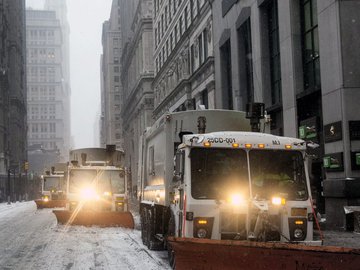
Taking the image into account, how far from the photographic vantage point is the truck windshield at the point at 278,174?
10.1 m

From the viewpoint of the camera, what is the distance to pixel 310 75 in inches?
923

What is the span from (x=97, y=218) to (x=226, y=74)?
58.0 ft

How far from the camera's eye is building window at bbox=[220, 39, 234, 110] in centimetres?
3578

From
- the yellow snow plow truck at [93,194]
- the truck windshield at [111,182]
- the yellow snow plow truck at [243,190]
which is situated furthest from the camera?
the truck windshield at [111,182]

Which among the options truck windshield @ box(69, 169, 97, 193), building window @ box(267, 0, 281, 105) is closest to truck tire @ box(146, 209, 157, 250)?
truck windshield @ box(69, 169, 97, 193)

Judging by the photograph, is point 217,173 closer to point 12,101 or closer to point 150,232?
point 150,232

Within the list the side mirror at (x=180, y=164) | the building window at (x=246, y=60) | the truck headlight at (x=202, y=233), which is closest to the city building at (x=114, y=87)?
the building window at (x=246, y=60)

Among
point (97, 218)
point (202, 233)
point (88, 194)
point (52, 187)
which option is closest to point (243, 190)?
point (202, 233)

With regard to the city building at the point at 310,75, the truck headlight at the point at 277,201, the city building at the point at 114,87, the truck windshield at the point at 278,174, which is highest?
the city building at the point at 114,87

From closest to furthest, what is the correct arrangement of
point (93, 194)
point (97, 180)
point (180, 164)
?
point (180, 164) < point (93, 194) < point (97, 180)

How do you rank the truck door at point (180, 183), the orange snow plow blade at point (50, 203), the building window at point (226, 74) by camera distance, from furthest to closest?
the orange snow plow blade at point (50, 203), the building window at point (226, 74), the truck door at point (180, 183)

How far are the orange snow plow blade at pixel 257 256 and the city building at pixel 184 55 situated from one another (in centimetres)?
3030

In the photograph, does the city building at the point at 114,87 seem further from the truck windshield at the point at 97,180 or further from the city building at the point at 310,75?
the truck windshield at the point at 97,180

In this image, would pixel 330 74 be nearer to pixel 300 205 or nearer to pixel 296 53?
pixel 296 53
